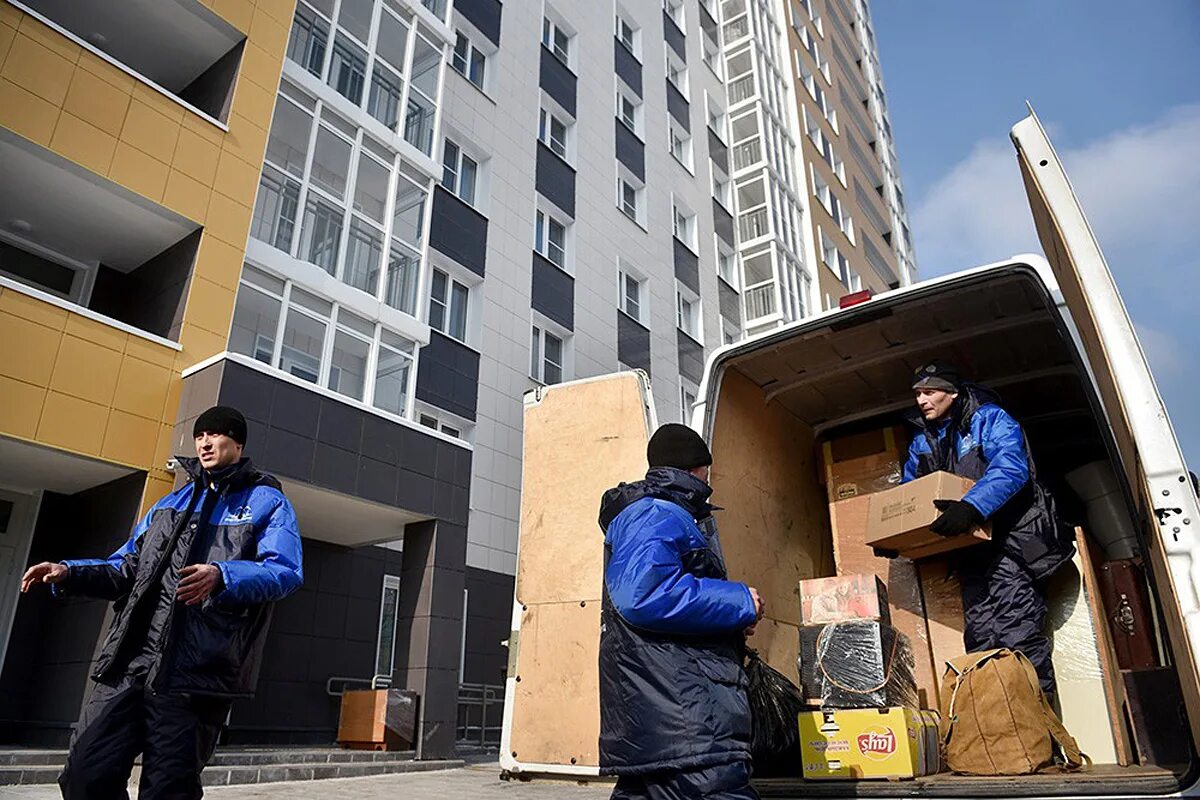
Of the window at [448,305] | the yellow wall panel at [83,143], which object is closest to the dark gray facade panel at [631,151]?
the window at [448,305]

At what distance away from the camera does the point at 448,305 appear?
51.6ft

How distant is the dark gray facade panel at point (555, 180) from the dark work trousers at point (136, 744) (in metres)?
16.7

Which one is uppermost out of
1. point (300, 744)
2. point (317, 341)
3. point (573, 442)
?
point (317, 341)

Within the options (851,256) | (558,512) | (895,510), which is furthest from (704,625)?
(851,256)

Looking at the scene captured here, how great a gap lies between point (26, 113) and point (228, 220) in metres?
2.44

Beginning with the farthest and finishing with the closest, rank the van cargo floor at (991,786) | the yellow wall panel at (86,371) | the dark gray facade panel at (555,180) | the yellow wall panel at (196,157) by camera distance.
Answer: the dark gray facade panel at (555,180) < the yellow wall panel at (196,157) < the yellow wall panel at (86,371) < the van cargo floor at (991,786)

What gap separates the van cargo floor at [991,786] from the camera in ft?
8.63

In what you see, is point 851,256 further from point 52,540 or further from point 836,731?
point 836,731

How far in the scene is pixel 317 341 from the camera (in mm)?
12414

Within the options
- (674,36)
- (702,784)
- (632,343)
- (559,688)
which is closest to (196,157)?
(559,688)

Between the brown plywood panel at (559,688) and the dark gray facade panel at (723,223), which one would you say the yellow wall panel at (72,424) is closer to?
the brown plywood panel at (559,688)

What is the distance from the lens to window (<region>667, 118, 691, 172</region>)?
81.8ft

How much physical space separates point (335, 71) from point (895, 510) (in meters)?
12.4

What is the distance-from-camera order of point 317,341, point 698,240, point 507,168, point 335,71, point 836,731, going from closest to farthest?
point 836,731 < point 317,341 < point 335,71 < point 507,168 < point 698,240
